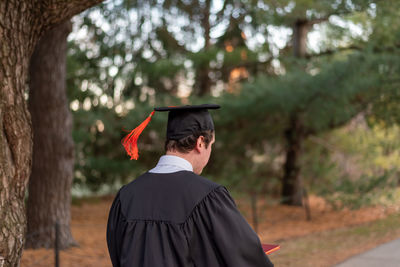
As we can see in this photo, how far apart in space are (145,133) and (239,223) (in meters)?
11.1

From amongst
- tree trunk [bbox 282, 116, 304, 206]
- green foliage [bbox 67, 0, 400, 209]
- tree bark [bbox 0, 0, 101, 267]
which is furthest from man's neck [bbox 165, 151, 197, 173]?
tree trunk [bbox 282, 116, 304, 206]

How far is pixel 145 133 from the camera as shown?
→ 13.0 m

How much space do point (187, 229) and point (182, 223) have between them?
0.04m

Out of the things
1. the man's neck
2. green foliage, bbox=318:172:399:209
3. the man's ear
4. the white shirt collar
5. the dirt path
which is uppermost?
the man's ear

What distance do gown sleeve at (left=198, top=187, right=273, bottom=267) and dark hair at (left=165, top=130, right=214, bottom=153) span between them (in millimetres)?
272

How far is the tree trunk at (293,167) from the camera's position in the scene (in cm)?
1320

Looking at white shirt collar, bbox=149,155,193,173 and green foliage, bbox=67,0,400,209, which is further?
green foliage, bbox=67,0,400,209

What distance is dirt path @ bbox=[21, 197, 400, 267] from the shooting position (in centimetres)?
674

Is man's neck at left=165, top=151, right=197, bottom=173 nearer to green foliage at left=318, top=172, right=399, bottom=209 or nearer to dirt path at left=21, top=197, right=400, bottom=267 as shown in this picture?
dirt path at left=21, top=197, right=400, bottom=267

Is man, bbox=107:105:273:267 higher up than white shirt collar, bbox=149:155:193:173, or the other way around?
white shirt collar, bbox=149:155:193:173

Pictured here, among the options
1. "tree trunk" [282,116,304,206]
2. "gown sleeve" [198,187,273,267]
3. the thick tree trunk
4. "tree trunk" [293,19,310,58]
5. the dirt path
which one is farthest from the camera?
"tree trunk" [293,19,310,58]

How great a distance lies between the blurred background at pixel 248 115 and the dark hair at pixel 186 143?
4.70m

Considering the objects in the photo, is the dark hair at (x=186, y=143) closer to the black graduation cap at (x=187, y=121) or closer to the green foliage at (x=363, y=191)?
the black graduation cap at (x=187, y=121)

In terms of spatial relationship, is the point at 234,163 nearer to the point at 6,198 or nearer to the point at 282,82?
the point at 282,82
